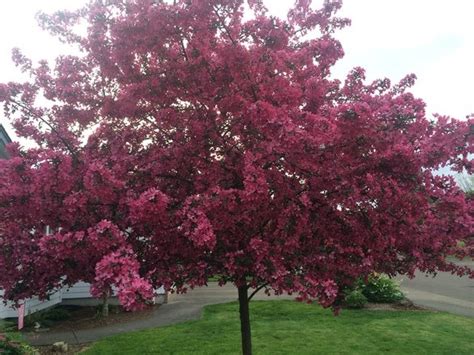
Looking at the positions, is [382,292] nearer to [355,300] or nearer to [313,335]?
[355,300]

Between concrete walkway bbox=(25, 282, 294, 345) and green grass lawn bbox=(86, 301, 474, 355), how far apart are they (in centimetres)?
65

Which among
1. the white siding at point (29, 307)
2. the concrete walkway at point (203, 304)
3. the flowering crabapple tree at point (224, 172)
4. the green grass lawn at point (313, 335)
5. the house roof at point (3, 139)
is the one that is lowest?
the green grass lawn at point (313, 335)

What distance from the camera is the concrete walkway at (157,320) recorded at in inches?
374

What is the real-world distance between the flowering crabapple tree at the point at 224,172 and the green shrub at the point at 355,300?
732 centimetres

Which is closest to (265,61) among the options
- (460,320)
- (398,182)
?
(398,182)

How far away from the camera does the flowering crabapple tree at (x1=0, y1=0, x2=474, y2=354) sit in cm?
371

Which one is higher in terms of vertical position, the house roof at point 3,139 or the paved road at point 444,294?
the house roof at point 3,139

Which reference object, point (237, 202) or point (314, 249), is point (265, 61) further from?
point (314, 249)

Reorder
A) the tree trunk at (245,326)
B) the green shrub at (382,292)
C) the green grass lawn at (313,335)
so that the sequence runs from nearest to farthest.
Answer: the tree trunk at (245,326), the green grass lawn at (313,335), the green shrub at (382,292)

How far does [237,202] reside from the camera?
3.98 metres

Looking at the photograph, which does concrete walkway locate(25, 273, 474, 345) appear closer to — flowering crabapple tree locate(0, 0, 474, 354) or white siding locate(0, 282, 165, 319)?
white siding locate(0, 282, 165, 319)

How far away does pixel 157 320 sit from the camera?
11195 mm

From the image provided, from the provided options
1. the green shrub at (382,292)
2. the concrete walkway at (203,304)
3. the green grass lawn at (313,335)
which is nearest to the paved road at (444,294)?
the concrete walkway at (203,304)

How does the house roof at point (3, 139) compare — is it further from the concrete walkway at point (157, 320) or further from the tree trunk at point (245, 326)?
the tree trunk at point (245, 326)
